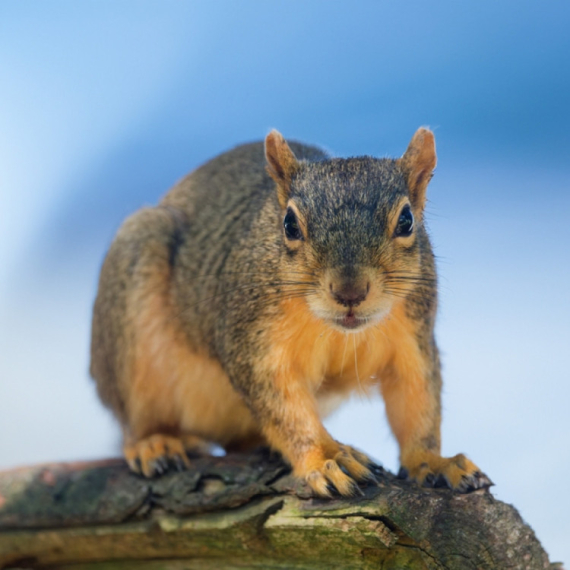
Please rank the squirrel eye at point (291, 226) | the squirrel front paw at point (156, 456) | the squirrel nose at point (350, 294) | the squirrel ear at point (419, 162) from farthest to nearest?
the squirrel front paw at point (156, 456), the squirrel ear at point (419, 162), the squirrel eye at point (291, 226), the squirrel nose at point (350, 294)

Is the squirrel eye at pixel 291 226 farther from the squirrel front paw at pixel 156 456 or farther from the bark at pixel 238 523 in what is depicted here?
the squirrel front paw at pixel 156 456

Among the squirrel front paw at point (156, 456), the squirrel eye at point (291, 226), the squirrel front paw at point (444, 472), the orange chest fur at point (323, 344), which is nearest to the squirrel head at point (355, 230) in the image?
the squirrel eye at point (291, 226)

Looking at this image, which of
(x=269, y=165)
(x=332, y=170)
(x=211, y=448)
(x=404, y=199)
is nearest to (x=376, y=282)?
(x=404, y=199)

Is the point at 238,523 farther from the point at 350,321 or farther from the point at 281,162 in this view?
the point at 281,162

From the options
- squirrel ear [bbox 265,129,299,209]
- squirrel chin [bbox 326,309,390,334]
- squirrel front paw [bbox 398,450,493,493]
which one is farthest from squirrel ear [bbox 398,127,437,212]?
squirrel front paw [bbox 398,450,493,493]

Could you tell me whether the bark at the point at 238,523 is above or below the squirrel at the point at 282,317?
below

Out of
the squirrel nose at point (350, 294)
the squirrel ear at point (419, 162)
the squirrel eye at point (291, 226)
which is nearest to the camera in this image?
the squirrel nose at point (350, 294)

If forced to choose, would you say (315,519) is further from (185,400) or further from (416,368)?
(185,400)
